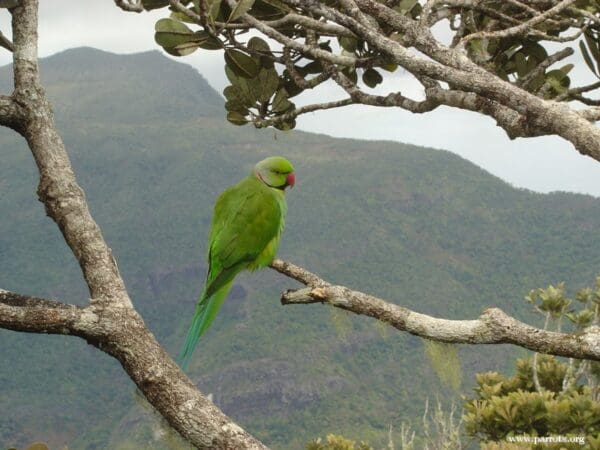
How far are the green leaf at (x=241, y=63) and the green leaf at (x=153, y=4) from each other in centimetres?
50

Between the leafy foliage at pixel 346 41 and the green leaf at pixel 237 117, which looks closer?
the leafy foliage at pixel 346 41

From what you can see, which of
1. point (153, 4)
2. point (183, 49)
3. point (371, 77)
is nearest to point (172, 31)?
point (183, 49)

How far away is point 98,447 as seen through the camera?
104 meters

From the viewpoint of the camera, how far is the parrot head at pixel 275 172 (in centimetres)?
395

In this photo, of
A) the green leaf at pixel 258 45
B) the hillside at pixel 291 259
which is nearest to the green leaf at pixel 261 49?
the green leaf at pixel 258 45

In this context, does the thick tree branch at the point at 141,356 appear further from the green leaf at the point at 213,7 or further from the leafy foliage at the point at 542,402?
the leafy foliage at the point at 542,402

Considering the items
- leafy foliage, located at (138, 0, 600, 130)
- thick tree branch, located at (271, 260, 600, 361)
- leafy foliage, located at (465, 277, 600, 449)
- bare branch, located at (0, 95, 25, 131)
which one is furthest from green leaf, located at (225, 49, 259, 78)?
leafy foliage, located at (465, 277, 600, 449)

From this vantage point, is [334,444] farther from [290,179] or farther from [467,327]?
[467,327]

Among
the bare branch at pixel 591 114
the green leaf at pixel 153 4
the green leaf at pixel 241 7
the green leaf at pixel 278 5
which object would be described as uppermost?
the green leaf at pixel 241 7

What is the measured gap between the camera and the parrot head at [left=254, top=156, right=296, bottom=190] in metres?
3.95

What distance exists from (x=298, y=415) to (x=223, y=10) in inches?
3830

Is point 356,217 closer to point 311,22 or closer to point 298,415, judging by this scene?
point 298,415

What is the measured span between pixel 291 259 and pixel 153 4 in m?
121

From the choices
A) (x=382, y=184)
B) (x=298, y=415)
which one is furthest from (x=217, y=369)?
(x=382, y=184)
